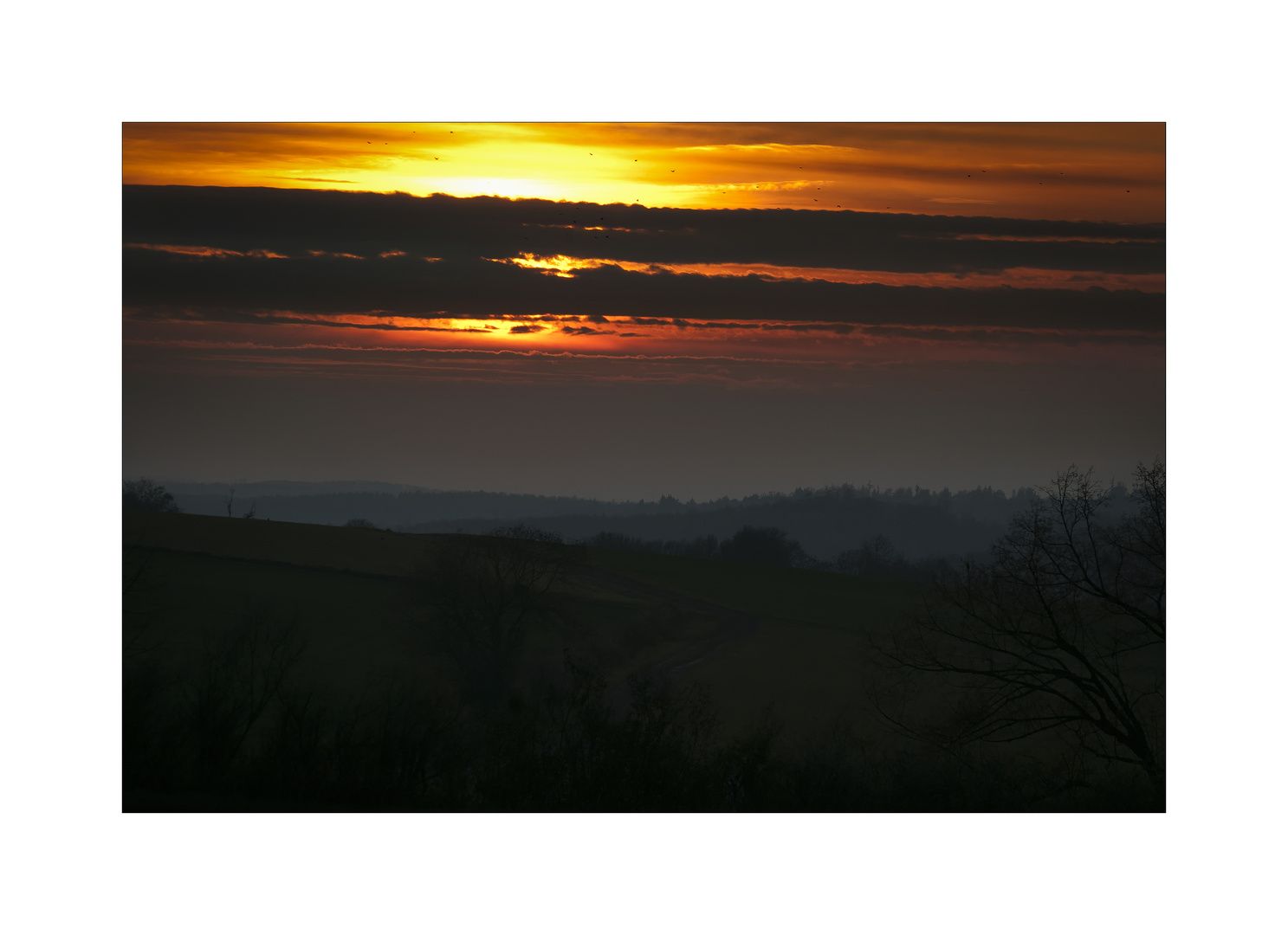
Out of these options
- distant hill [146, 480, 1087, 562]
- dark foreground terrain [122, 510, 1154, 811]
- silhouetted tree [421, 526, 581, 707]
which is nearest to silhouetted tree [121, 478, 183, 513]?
dark foreground terrain [122, 510, 1154, 811]

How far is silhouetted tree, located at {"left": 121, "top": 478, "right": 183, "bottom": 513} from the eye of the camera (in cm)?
998

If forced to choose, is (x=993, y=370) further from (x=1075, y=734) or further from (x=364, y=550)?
(x=364, y=550)

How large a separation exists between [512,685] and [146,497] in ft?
16.3

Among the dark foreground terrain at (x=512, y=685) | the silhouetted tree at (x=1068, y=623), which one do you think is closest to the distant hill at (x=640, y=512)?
the dark foreground terrain at (x=512, y=685)

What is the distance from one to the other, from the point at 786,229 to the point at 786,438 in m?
2.79

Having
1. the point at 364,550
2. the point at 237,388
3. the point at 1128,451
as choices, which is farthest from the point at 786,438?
the point at 237,388

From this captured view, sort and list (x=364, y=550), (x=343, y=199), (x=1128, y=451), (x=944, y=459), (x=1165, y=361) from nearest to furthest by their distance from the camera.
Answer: (x=1165, y=361) < (x=1128, y=451) < (x=343, y=199) < (x=944, y=459) < (x=364, y=550)

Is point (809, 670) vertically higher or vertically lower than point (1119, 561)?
lower

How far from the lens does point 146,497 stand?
34.8 ft

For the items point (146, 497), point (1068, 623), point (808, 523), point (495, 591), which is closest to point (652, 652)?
point (495, 591)

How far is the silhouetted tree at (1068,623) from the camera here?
10.4 metres

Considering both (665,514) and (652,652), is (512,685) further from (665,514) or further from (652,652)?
(665,514)

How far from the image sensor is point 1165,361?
31.5 ft

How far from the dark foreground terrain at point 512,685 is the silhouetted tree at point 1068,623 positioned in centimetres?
39
